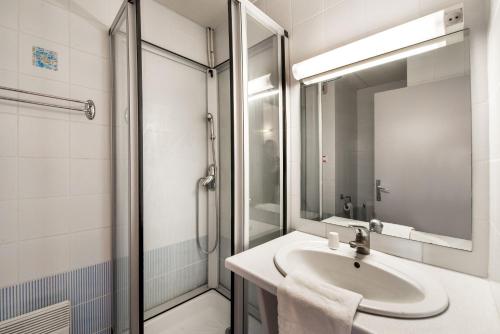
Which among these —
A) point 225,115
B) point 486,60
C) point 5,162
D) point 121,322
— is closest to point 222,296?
point 121,322

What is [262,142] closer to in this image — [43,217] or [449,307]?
[449,307]

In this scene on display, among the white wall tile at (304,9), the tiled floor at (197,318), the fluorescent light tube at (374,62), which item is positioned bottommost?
the tiled floor at (197,318)

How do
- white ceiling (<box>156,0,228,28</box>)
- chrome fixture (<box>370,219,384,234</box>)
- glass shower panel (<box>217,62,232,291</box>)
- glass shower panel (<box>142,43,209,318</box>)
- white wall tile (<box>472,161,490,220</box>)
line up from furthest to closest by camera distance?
1. glass shower panel (<box>217,62,232,291</box>)
2. white ceiling (<box>156,0,228,28</box>)
3. glass shower panel (<box>142,43,209,318</box>)
4. chrome fixture (<box>370,219,384,234</box>)
5. white wall tile (<box>472,161,490,220</box>)

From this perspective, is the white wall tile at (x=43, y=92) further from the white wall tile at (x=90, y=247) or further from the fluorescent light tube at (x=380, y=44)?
the fluorescent light tube at (x=380, y=44)

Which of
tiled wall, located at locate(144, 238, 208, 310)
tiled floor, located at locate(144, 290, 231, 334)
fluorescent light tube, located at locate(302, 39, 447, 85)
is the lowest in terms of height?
tiled floor, located at locate(144, 290, 231, 334)

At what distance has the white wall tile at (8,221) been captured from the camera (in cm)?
100

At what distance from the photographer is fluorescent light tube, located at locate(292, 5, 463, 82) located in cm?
79

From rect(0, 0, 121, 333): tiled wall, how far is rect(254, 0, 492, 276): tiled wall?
1.15 meters

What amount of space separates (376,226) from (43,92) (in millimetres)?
1800

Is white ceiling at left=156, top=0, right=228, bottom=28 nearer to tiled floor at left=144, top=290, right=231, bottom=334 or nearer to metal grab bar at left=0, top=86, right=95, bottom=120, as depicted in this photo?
metal grab bar at left=0, top=86, right=95, bottom=120

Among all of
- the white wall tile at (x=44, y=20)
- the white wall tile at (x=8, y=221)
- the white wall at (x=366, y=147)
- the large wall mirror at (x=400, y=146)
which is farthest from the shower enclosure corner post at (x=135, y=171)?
the white wall at (x=366, y=147)

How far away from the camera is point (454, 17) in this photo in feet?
2.48

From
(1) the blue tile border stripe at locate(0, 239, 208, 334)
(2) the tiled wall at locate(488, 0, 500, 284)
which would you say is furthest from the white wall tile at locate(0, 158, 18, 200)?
(2) the tiled wall at locate(488, 0, 500, 284)

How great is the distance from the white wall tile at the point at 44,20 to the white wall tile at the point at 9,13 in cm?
2
